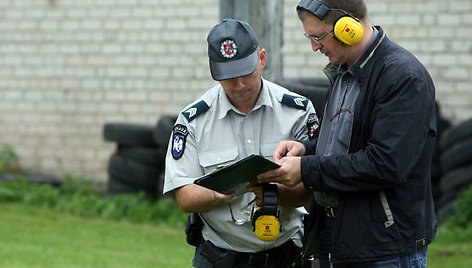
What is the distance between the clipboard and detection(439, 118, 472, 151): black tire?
650cm

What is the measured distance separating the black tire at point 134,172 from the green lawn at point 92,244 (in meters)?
0.97

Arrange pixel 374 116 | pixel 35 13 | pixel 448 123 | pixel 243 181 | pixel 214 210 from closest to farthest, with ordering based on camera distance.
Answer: pixel 374 116
pixel 243 181
pixel 214 210
pixel 448 123
pixel 35 13

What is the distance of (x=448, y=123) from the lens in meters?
9.97

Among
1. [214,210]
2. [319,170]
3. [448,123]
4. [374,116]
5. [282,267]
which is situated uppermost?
[374,116]

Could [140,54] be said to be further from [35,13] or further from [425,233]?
[425,233]

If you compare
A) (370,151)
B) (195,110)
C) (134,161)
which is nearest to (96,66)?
(134,161)

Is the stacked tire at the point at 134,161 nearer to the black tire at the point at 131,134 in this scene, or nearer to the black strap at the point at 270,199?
the black tire at the point at 131,134

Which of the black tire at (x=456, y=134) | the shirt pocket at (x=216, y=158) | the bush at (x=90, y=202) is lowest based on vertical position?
the bush at (x=90, y=202)

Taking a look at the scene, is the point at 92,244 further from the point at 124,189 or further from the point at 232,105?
the point at 232,105

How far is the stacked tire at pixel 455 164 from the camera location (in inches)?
363

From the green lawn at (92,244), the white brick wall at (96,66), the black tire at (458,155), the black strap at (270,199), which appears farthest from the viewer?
the white brick wall at (96,66)

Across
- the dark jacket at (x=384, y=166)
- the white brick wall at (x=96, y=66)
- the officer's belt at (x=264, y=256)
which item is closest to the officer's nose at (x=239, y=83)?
the dark jacket at (x=384, y=166)

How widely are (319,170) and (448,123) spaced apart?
732cm

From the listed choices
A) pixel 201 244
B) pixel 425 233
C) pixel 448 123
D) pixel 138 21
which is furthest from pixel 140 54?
pixel 425 233
